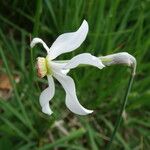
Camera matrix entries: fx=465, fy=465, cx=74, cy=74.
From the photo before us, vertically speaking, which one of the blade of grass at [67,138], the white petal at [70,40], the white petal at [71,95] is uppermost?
the white petal at [70,40]

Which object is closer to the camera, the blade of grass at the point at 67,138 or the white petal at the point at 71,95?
the white petal at the point at 71,95

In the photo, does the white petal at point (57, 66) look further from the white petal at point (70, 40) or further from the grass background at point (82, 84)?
the grass background at point (82, 84)

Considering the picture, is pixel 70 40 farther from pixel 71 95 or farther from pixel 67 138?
pixel 67 138

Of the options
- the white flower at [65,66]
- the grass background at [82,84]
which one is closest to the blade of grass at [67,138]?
the grass background at [82,84]

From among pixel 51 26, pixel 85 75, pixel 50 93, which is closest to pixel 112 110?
pixel 85 75

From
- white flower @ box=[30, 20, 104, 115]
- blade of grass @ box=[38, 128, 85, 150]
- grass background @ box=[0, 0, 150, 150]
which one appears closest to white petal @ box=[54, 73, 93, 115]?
white flower @ box=[30, 20, 104, 115]
